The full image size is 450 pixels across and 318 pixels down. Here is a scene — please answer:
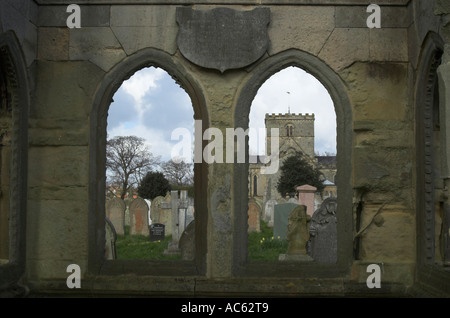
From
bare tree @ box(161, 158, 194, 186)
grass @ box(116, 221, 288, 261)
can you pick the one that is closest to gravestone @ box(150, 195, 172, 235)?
grass @ box(116, 221, 288, 261)

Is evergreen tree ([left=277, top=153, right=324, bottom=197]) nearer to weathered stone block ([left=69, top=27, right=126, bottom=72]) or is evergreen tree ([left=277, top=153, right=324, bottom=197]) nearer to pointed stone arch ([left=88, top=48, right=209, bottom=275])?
pointed stone arch ([left=88, top=48, right=209, bottom=275])

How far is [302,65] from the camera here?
5.16m

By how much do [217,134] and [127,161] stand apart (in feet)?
80.5

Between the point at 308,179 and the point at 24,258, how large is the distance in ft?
102

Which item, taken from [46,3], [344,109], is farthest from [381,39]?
[46,3]

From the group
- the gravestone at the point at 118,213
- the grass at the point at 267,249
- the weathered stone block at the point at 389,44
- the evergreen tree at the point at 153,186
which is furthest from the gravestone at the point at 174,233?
the evergreen tree at the point at 153,186

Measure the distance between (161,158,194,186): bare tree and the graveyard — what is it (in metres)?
27.1

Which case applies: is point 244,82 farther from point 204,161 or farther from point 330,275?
point 330,275

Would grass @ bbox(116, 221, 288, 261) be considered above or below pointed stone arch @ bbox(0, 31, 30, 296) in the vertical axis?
below

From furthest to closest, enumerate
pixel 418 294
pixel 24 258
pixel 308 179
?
pixel 308 179
pixel 24 258
pixel 418 294

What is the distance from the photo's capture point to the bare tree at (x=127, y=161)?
28239mm

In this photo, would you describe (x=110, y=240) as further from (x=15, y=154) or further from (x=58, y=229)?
(x=15, y=154)

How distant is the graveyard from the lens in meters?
4.97

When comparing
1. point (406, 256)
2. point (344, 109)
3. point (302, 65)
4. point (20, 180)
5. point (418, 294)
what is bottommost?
point (418, 294)
